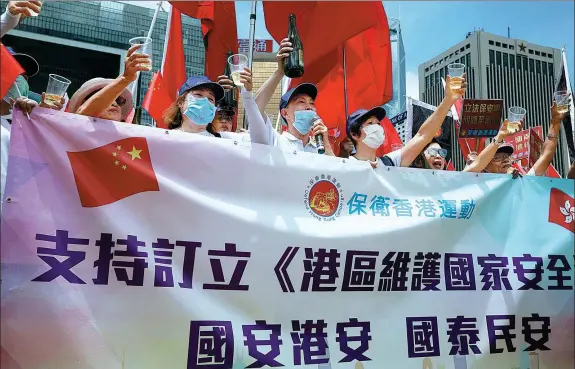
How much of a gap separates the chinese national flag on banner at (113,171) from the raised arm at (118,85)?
235 mm

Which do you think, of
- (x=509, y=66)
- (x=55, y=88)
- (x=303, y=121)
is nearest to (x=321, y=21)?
(x=303, y=121)

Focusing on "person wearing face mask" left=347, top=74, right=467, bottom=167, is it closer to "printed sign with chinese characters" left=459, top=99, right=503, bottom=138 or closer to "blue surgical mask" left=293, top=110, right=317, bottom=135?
"blue surgical mask" left=293, top=110, right=317, bottom=135

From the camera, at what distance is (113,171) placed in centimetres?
263

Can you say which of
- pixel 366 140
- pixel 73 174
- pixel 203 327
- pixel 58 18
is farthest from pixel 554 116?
pixel 58 18

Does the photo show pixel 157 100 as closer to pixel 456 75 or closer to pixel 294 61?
pixel 294 61

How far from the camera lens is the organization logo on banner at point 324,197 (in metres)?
3.05

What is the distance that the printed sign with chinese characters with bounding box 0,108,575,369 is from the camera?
2414mm

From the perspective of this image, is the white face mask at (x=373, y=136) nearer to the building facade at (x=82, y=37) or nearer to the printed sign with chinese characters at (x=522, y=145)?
the printed sign with chinese characters at (x=522, y=145)

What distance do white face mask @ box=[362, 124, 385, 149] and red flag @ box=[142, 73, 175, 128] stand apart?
267 cm

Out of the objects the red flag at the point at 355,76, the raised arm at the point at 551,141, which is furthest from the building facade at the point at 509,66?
the raised arm at the point at 551,141

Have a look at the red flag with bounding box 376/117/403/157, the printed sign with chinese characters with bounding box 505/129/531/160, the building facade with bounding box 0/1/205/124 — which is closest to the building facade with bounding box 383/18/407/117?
the printed sign with chinese characters with bounding box 505/129/531/160

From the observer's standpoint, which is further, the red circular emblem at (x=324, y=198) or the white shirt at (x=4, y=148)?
the red circular emblem at (x=324, y=198)

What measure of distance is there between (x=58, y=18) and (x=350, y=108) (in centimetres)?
2145

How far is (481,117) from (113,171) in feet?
9.67
